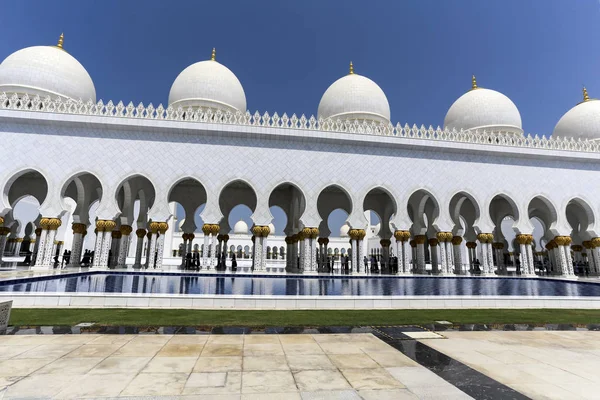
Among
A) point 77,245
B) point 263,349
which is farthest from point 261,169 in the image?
point 263,349

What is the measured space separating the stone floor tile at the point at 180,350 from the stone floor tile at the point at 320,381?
99cm

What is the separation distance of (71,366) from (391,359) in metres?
2.43

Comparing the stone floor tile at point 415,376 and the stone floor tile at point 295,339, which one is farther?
the stone floor tile at point 295,339

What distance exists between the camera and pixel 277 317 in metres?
4.68

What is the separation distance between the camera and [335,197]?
16.8 m

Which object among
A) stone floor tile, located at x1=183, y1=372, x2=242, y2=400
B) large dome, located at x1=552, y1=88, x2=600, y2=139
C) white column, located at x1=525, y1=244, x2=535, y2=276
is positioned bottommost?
stone floor tile, located at x1=183, y1=372, x2=242, y2=400

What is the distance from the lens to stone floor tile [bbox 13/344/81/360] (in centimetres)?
275

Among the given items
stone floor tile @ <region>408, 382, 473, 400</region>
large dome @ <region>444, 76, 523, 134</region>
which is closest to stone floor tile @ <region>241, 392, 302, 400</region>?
stone floor tile @ <region>408, 382, 473, 400</region>

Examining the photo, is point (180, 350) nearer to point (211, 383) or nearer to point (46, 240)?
point (211, 383)

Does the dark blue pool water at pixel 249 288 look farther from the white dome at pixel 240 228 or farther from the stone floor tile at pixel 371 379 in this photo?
the white dome at pixel 240 228

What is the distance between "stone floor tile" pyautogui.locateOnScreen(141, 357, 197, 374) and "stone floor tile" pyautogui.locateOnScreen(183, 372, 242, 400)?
15 cm

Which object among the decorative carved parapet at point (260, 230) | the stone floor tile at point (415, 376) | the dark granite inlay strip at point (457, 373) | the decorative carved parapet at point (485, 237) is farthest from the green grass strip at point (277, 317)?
the decorative carved parapet at point (485, 237)

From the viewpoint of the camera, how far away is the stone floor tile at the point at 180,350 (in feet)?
9.35

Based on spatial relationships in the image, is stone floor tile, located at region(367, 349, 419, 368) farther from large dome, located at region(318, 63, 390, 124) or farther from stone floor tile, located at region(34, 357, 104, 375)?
large dome, located at region(318, 63, 390, 124)
